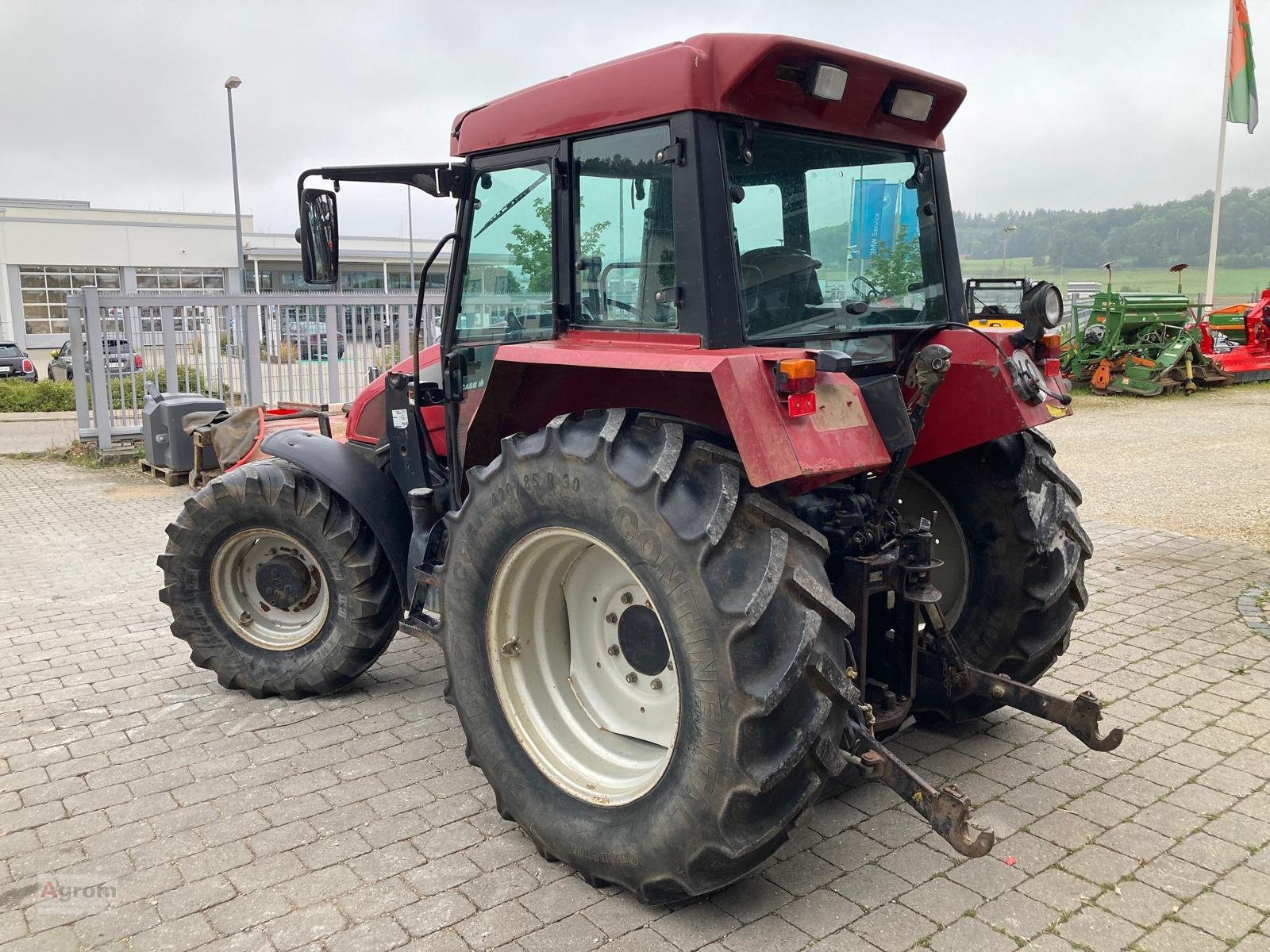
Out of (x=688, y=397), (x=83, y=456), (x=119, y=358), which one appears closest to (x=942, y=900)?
(x=688, y=397)

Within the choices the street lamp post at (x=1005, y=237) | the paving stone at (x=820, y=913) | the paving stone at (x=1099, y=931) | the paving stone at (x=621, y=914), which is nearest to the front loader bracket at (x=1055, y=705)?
the paving stone at (x=1099, y=931)

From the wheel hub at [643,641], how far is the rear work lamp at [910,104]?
6.19 feet

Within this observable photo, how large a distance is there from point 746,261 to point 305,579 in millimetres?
2749

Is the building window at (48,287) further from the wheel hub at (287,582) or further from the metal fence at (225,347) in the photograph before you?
the wheel hub at (287,582)

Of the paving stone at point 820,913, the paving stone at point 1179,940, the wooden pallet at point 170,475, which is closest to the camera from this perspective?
the paving stone at point 1179,940

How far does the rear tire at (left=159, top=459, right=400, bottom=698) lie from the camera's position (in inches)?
173

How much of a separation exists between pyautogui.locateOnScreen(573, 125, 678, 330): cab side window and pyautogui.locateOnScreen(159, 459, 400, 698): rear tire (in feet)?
5.66

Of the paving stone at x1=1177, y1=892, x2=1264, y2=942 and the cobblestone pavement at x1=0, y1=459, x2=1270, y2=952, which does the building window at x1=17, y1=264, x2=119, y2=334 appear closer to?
the cobblestone pavement at x1=0, y1=459, x2=1270, y2=952

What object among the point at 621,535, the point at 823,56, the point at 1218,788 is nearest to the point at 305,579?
the point at 621,535

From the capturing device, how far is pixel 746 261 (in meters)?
3.04

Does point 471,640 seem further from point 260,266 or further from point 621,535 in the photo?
point 260,266

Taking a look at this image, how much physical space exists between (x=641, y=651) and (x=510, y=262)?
5.14ft

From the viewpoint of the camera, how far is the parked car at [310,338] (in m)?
12.1

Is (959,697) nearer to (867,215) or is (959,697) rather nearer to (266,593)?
(867,215)
